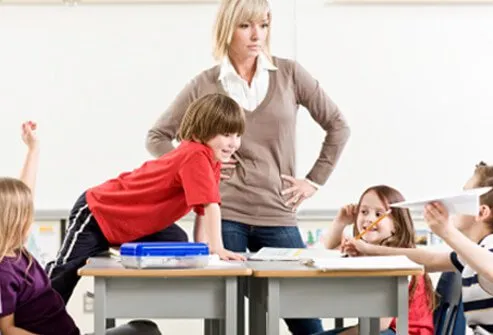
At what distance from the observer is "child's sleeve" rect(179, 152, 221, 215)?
10.0 ft

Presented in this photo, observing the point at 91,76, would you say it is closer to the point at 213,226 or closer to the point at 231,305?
the point at 213,226

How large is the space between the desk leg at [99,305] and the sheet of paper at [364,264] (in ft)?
1.95

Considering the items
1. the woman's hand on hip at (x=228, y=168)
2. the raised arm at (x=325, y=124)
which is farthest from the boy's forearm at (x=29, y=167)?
the raised arm at (x=325, y=124)

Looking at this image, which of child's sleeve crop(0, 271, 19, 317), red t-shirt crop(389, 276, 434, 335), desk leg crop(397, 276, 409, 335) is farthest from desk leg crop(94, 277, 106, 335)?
red t-shirt crop(389, 276, 434, 335)

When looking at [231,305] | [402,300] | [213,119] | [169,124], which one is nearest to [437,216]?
[402,300]

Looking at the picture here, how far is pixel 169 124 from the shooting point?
13.0ft

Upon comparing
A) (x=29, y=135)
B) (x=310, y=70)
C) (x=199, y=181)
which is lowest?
(x=199, y=181)

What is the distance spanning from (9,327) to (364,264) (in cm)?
104

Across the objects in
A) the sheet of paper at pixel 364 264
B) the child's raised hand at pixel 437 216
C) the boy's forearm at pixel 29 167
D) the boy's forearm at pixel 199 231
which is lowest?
the sheet of paper at pixel 364 264

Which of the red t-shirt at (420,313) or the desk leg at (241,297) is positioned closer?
the red t-shirt at (420,313)

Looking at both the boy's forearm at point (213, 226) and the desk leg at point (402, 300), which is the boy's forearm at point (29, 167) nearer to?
the boy's forearm at point (213, 226)

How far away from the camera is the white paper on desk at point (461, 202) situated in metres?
2.29

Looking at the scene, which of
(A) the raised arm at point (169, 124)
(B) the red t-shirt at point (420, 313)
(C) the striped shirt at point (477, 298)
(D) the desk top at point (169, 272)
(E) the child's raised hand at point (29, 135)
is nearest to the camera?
(D) the desk top at point (169, 272)

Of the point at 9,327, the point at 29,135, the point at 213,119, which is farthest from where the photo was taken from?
the point at 29,135
